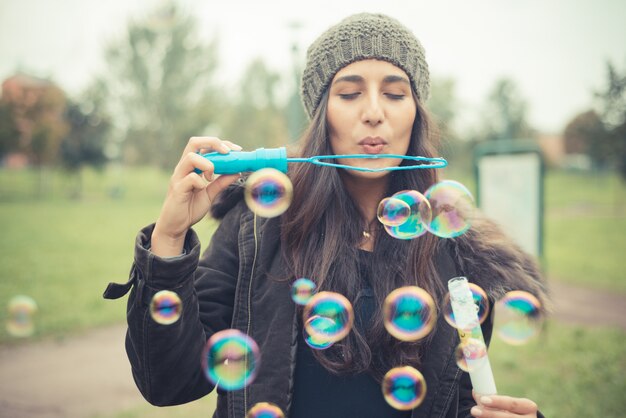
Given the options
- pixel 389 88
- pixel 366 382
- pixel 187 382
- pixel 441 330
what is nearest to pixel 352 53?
pixel 389 88

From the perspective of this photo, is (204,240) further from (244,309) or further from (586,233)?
(586,233)

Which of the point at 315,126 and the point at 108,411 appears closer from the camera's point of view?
the point at 315,126

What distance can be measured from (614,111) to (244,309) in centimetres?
1220

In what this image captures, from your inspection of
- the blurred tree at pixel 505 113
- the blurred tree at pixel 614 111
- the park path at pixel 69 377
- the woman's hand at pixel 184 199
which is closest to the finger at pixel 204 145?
the woman's hand at pixel 184 199

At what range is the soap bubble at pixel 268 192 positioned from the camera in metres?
1.63

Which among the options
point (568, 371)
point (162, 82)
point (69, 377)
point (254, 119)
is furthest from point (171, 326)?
point (254, 119)

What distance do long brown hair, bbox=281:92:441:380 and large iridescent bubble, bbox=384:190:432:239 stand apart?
30 mm

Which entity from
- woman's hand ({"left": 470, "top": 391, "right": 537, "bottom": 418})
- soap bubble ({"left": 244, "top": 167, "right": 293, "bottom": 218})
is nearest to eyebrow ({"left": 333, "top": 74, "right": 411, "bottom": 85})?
soap bubble ({"left": 244, "top": 167, "right": 293, "bottom": 218})

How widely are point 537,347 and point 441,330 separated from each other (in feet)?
14.2

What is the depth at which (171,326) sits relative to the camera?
145 centimetres

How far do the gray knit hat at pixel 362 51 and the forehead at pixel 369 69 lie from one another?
0.06ft

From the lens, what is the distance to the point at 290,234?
1.79 metres

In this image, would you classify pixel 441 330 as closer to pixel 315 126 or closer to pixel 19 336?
pixel 315 126

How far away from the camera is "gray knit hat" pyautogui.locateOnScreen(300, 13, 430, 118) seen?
1.86 meters
